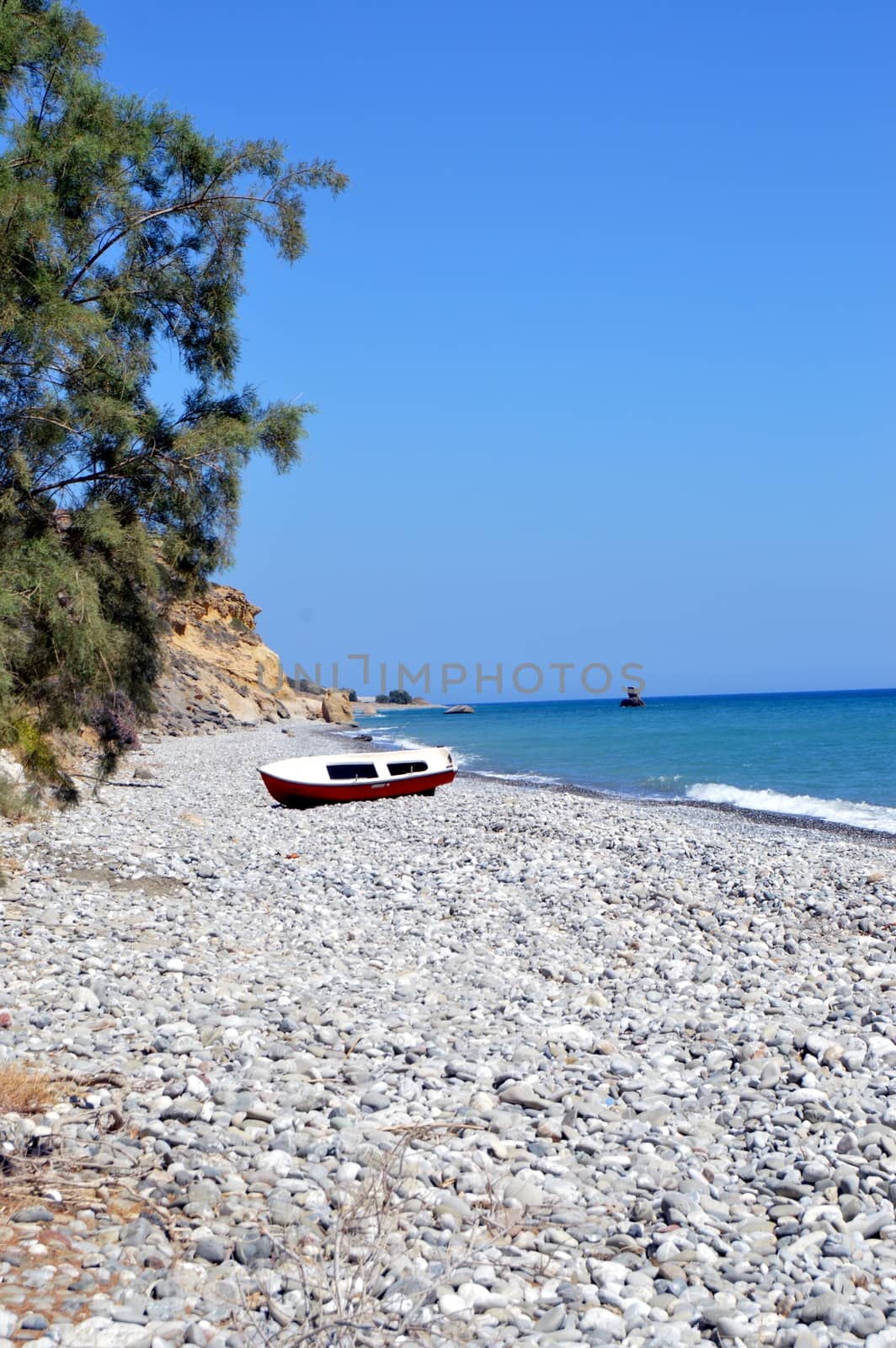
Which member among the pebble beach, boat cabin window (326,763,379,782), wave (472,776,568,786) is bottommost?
wave (472,776,568,786)

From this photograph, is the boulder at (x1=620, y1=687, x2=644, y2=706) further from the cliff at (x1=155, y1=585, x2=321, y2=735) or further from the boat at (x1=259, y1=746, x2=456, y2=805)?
the boat at (x1=259, y1=746, x2=456, y2=805)

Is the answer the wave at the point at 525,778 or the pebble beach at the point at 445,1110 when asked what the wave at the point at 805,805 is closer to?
the wave at the point at 525,778

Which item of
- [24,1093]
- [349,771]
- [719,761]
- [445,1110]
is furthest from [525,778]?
[24,1093]

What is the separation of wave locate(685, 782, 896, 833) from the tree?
761 inches

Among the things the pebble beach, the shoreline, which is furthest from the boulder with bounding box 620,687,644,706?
the pebble beach

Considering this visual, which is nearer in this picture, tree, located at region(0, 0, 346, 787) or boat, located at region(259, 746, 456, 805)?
tree, located at region(0, 0, 346, 787)

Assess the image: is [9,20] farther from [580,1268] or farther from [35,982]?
[580,1268]

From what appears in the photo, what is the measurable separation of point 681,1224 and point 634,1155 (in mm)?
774

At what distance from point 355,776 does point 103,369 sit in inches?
646

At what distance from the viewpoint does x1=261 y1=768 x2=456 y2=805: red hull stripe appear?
21.7 m

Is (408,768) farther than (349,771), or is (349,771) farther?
(408,768)

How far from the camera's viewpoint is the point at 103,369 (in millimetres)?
6758

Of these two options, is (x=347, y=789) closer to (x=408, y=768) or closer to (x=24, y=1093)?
(x=408, y=768)

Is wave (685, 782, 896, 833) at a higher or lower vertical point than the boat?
lower
